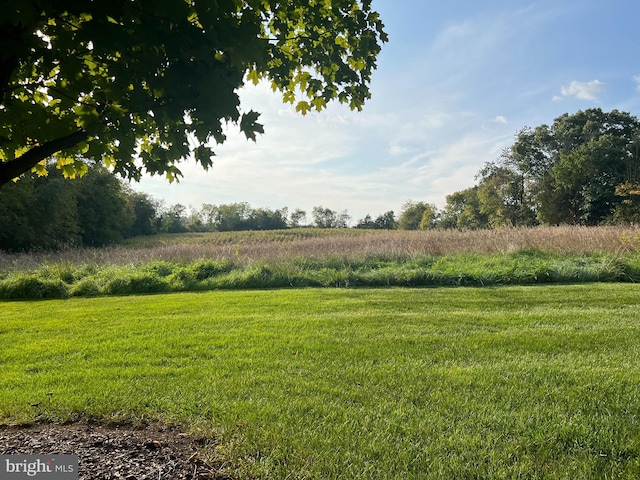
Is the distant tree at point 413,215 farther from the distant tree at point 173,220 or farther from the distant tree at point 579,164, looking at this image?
the distant tree at point 173,220

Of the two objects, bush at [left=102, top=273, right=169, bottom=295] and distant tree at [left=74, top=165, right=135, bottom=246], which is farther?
distant tree at [left=74, top=165, right=135, bottom=246]

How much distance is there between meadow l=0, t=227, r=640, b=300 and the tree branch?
24.9ft

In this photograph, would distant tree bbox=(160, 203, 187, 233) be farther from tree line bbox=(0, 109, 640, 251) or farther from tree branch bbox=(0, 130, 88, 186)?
tree branch bbox=(0, 130, 88, 186)

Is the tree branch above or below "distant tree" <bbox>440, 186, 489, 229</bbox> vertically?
below

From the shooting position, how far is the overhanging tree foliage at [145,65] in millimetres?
1487

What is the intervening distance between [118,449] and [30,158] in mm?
1778

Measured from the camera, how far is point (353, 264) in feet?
36.7

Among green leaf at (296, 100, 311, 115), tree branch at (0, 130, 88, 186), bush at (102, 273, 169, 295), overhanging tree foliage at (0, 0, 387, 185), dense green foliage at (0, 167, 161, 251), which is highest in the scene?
dense green foliage at (0, 167, 161, 251)

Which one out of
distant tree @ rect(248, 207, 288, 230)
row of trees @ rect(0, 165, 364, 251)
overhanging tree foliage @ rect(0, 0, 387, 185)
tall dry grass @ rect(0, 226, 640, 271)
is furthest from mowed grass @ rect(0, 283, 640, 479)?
distant tree @ rect(248, 207, 288, 230)

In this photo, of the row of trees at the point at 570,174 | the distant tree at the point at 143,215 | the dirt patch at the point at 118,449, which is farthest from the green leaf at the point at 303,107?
the distant tree at the point at 143,215

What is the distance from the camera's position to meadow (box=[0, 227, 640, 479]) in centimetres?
220

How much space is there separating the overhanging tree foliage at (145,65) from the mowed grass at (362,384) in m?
1.81

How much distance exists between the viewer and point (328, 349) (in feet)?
13.3

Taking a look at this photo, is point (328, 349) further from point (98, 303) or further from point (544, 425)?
point (98, 303)
